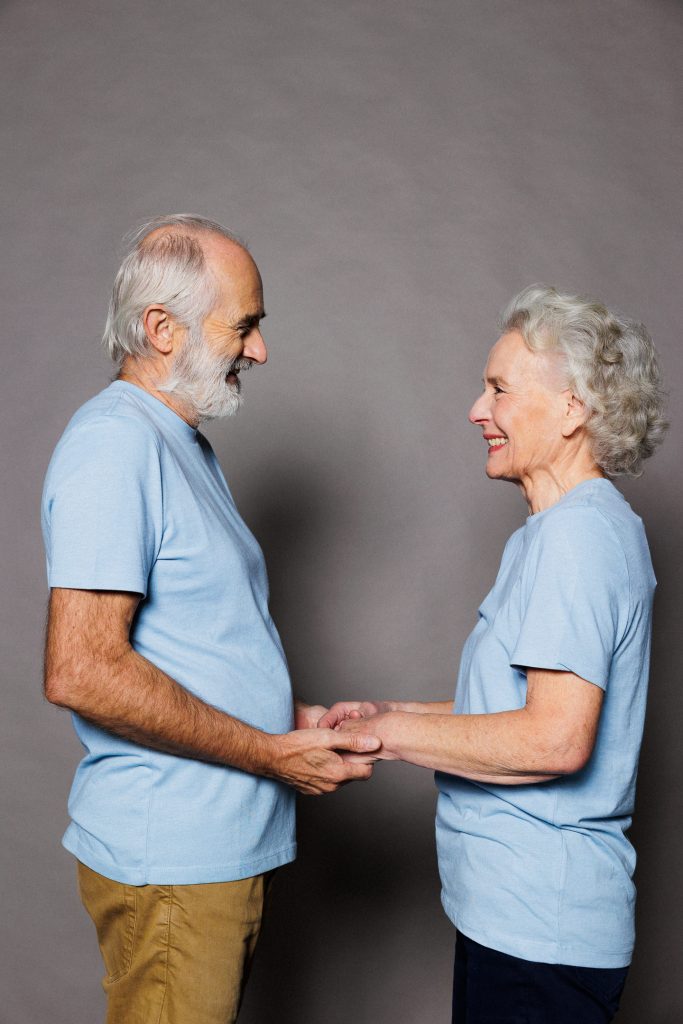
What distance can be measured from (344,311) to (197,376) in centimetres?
122

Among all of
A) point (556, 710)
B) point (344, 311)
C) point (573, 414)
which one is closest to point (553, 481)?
point (573, 414)

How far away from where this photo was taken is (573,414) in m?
1.67

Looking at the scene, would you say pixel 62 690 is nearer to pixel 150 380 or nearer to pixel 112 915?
pixel 112 915

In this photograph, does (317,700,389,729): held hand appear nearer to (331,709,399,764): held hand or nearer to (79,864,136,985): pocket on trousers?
(331,709,399,764): held hand

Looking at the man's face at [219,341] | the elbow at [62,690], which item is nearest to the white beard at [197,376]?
the man's face at [219,341]

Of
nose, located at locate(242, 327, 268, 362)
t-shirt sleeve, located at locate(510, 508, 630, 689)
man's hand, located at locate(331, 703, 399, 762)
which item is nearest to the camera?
t-shirt sleeve, located at locate(510, 508, 630, 689)

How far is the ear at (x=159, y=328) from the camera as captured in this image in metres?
1.76

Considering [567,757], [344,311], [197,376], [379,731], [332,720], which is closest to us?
[567,757]

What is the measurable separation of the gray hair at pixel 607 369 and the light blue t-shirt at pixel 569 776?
85 millimetres

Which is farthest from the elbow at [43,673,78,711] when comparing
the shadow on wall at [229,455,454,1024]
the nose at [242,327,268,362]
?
the shadow on wall at [229,455,454,1024]

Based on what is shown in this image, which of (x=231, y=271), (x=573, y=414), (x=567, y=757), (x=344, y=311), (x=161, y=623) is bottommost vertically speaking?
(x=567, y=757)

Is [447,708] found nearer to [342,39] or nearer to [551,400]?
[551,400]

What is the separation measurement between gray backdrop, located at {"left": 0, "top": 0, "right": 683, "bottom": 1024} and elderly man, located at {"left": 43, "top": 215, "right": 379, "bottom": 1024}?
3.46 feet

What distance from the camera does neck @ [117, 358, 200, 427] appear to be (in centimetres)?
179
